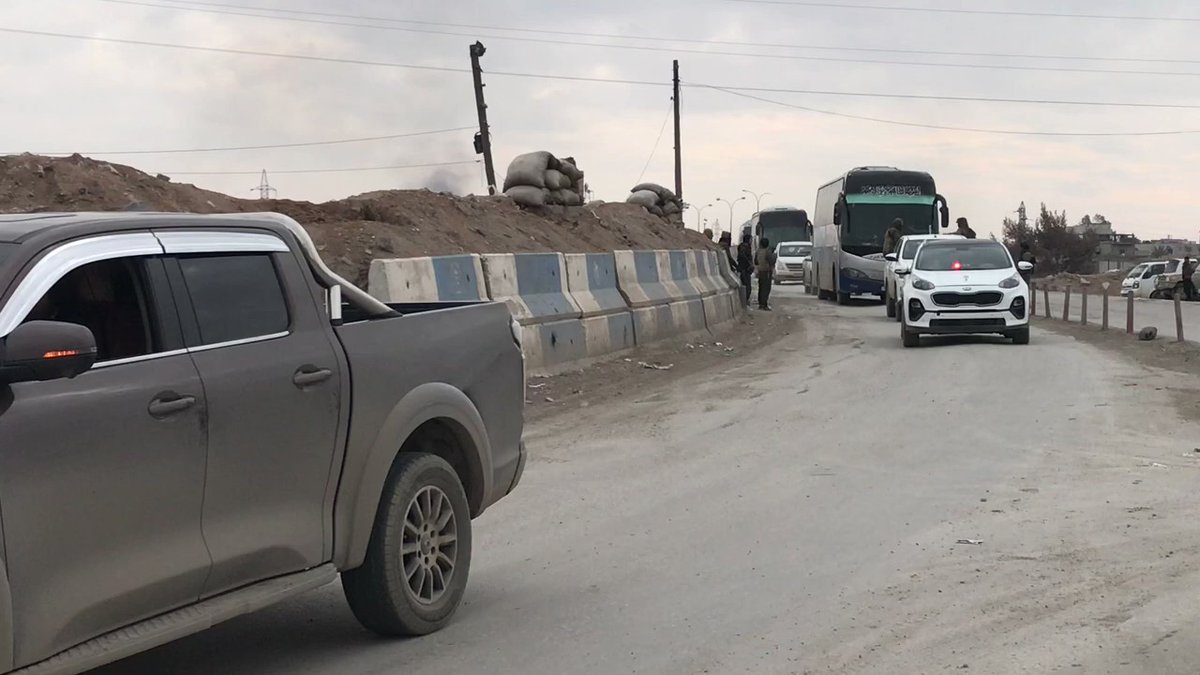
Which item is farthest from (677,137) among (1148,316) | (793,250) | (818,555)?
(818,555)

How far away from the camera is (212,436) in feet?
15.6

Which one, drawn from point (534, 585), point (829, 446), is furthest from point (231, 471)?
point (829, 446)

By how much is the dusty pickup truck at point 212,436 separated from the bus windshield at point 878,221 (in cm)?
3040

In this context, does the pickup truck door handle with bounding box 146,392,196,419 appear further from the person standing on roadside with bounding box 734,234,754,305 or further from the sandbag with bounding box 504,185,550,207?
the person standing on roadside with bounding box 734,234,754,305

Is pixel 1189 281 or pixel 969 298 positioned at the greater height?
pixel 969 298

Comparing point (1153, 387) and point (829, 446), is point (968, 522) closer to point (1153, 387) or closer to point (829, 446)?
point (829, 446)

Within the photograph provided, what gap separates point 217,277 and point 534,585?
2.62 m

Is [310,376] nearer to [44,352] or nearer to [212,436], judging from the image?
[212,436]

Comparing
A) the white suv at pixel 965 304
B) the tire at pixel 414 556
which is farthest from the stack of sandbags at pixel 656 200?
the tire at pixel 414 556

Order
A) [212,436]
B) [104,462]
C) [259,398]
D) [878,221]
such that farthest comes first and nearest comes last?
1. [878,221]
2. [259,398]
3. [212,436]
4. [104,462]

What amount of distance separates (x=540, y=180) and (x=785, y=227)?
36.3 m

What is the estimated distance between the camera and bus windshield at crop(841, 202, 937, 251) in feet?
117

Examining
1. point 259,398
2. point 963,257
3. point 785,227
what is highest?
point 259,398

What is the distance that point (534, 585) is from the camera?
7008 millimetres
